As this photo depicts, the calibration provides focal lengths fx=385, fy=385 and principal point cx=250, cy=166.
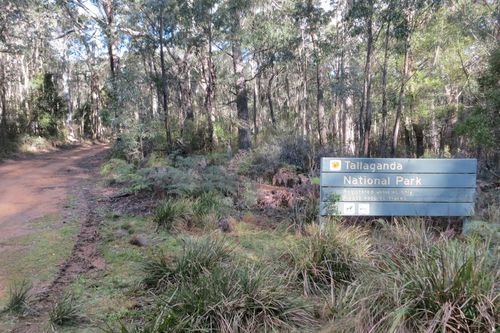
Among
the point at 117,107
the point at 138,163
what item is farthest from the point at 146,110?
the point at 138,163

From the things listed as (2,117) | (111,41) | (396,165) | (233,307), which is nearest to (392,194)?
(396,165)

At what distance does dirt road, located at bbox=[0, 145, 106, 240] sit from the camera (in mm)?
7070

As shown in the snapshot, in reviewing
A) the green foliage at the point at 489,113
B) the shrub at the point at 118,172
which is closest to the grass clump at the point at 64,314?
the shrub at the point at 118,172

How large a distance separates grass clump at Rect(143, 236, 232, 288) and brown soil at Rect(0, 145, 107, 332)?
1.01 m

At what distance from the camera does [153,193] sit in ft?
29.7

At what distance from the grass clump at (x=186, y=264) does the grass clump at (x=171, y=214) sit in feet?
7.11

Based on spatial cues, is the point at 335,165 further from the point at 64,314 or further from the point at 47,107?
the point at 47,107

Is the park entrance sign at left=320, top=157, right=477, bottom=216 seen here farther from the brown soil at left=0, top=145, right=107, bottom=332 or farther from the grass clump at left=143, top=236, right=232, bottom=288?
the brown soil at left=0, top=145, right=107, bottom=332

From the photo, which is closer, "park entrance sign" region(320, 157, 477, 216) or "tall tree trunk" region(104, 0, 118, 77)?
"park entrance sign" region(320, 157, 477, 216)

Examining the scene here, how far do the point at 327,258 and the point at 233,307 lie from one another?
163cm

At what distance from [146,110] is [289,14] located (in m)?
9.47

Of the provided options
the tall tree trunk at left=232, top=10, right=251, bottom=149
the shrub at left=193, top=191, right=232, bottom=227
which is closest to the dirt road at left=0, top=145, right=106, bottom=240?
the shrub at left=193, top=191, right=232, bottom=227

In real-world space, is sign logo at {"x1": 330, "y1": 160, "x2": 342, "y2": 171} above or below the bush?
above

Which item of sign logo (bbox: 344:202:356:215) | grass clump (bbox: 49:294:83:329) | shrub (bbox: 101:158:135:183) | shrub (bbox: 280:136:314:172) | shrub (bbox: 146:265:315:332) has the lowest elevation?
grass clump (bbox: 49:294:83:329)
